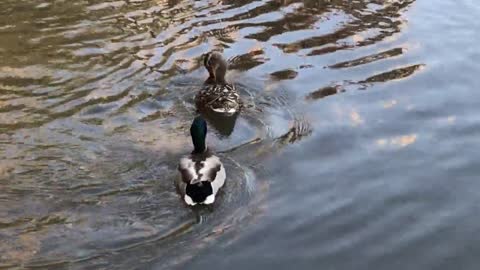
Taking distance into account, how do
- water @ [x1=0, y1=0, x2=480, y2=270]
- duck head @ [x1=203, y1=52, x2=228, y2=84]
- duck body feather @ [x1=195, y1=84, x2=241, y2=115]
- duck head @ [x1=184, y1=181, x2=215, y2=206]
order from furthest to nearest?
duck head @ [x1=203, y1=52, x2=228, y2=84] → duck body feather @ [x1=195, y1=84, x2=241, y2=115] → duck head @ [x1=184, y1=181, x2=215, y2=206] → water @ [x1=0, y1=0, x2=480, y2=270]

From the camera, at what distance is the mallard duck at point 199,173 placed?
7.37 meters

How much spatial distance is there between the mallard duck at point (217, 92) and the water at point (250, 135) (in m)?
0.21

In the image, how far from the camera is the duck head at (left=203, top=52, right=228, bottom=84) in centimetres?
985

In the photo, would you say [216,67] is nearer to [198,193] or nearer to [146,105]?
[146,105]

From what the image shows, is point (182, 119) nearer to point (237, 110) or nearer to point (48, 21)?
point (237, 110)

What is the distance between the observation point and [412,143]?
8664 mm

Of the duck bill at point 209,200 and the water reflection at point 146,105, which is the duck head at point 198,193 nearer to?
the duck bill at point 209,200

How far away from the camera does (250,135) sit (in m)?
8.91

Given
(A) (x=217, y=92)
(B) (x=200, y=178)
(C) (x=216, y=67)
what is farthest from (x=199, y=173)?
(C) (x=216, y=67)

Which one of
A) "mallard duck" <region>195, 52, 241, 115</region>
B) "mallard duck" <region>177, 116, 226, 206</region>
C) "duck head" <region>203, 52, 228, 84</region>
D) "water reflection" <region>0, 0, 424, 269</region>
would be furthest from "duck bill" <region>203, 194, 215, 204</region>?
"duck head" <region>203, 52, 228, 84</region>

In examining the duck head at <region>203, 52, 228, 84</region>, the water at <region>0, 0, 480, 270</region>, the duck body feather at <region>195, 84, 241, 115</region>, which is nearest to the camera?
the water at <region>0, 0, 480, 270</region>

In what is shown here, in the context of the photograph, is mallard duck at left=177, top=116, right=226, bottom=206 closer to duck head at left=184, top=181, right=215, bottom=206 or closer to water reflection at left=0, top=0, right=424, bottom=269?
duck head at left=184, top=181, right=215, bottom=206

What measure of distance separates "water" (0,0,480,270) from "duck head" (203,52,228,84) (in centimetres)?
32

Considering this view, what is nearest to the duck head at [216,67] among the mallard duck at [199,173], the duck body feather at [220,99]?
the duck body feather at [220,99]
